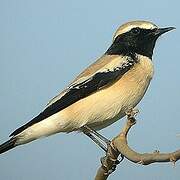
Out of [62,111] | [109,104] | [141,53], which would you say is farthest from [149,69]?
[62,111]

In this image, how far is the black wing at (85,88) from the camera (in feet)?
11.3

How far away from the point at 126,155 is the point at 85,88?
1.41 meters

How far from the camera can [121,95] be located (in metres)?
3.30

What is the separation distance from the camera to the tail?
3.24m

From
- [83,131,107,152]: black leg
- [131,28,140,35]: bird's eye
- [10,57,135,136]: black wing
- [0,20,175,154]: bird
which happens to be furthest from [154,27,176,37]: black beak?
[83,131,107,152]: black leg

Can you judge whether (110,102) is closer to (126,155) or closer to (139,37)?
Answer: (139,37)

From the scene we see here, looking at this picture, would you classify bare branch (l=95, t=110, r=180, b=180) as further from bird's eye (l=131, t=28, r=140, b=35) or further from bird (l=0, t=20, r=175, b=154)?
bird's eye (l=131, t=28, r=140, b=35)

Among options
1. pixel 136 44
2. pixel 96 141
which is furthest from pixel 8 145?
pixel 136 44

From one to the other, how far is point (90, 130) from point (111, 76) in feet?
1.45

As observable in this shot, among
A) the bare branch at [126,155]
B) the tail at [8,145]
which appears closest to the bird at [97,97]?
the tail at [8,145]

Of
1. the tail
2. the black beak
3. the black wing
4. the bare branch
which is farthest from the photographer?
the black beak

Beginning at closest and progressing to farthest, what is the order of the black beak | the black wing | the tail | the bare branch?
1. the bare branch
2. the tail
3. the black wing
4. the black beak

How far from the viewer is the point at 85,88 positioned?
351cm

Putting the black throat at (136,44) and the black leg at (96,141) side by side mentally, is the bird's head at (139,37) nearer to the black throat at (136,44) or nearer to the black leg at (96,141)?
the black throat at (136,44)
